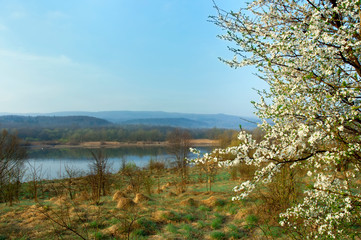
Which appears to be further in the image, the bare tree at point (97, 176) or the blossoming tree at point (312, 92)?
the bare tree at point (97, 176)

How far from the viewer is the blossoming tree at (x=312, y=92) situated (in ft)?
8.26

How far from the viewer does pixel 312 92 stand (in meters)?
2.80

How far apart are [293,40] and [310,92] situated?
62cm

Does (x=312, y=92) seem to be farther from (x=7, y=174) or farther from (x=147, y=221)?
(x=7, y=174)

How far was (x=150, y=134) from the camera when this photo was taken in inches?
2906

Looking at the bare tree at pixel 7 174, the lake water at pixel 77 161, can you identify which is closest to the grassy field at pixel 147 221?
the bare tree at pixel 7 174

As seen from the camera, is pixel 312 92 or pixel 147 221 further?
pixel 147 221

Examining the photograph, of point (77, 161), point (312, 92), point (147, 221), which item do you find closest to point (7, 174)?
point (147, 221)

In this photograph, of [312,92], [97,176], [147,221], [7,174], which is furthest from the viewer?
[97,176]

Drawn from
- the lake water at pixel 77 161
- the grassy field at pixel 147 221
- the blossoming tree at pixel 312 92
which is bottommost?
the lake water at pixel 77 161

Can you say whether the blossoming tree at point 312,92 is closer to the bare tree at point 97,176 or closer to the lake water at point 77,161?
the bare tree at point 97,176

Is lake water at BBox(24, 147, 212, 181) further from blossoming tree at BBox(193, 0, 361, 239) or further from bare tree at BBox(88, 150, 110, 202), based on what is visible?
blossoming tree at BBox(193, 0, 361, 239)

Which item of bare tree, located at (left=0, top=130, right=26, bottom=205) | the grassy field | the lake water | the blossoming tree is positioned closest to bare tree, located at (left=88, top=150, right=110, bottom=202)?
the lake water

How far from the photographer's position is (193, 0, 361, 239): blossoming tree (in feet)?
8.26
